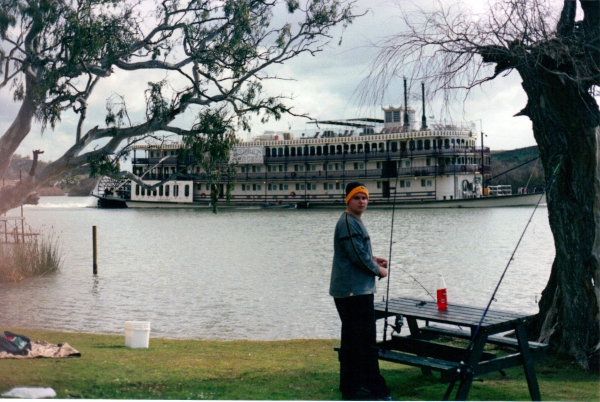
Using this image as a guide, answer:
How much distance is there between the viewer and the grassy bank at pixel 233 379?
159 inches

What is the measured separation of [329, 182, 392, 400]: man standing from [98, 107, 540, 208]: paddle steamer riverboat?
2969 cm

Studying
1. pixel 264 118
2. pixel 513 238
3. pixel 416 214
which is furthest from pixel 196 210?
pixel 264 118

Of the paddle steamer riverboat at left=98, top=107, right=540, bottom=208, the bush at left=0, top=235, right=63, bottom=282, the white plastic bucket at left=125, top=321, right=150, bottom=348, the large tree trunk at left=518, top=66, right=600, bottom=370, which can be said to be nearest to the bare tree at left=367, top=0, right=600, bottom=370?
the large tree trunk at left=518, top=66, right=600, bottom=370

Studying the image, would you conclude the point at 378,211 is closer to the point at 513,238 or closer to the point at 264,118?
the point at 513,238

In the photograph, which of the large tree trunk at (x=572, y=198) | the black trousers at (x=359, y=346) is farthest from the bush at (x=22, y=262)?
the black trousers at (x=359, y=346)

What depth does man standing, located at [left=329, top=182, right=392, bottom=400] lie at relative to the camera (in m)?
3.49

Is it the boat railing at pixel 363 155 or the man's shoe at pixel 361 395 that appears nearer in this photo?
the man's shoe at pixel 361 395

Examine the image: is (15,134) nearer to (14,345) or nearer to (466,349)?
(14,345)

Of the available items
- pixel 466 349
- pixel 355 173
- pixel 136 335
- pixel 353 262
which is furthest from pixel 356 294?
pixel 355 173

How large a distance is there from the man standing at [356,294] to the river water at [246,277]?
5.64ft

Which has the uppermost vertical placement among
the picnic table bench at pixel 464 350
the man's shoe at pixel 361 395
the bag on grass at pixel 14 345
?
the picnic table bench at pixel 464 350

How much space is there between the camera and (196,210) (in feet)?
147

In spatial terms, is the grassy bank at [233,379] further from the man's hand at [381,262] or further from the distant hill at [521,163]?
the distant hill at [521,163]

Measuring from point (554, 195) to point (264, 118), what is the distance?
4458 mm
